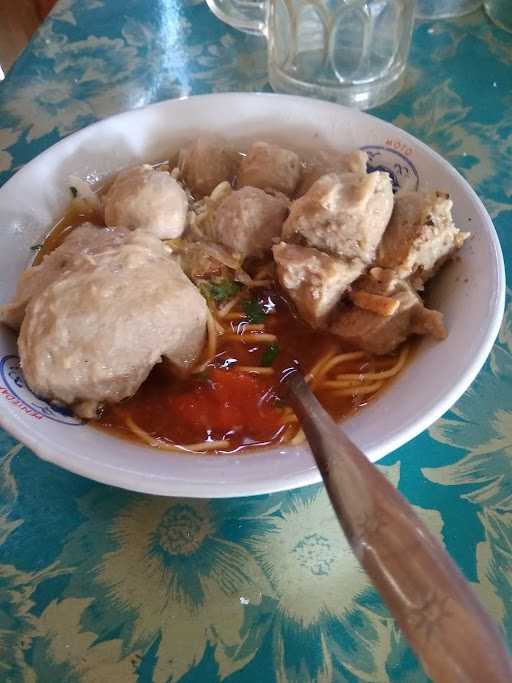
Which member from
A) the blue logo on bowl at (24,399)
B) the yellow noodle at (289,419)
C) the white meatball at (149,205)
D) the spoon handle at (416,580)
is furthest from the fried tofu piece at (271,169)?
the spoon handle at (416,580)

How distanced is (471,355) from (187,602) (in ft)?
2.36

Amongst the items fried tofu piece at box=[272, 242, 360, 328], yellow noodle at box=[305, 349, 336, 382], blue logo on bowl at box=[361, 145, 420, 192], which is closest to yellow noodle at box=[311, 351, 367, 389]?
yellow noodle at box=[305, 349, 336, 382]

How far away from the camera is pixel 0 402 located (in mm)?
1180

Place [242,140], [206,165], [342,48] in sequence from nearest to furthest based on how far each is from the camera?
[206,165], [242,140], [342,48]

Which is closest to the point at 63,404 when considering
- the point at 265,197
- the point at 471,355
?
the point at 265,197

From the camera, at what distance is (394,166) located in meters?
1.66

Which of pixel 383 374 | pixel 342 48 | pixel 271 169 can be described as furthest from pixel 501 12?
pixel 383 374

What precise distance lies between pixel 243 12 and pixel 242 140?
969 mm

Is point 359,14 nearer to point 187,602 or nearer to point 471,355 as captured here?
point 471,355

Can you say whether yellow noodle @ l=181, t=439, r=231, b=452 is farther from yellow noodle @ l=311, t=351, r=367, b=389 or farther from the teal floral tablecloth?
yellow noodle @ l=311, t=351, r=367, b=389

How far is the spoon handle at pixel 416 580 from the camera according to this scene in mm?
637

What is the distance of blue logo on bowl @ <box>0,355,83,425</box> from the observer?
1216mm

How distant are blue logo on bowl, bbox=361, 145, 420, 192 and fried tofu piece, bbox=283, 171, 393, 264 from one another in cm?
24

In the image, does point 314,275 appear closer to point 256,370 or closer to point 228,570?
point 256,370
